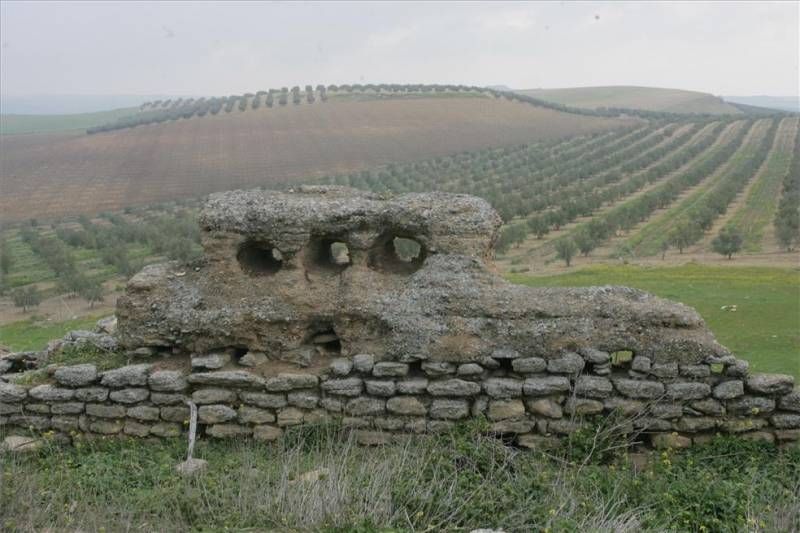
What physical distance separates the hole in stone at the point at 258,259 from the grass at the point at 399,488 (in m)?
2.15

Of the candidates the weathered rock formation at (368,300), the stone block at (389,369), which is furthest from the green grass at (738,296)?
the stone block at (389,369)

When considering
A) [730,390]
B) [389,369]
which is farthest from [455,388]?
[730,390]

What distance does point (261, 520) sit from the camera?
529 cm

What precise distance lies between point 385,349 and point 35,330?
1657 centimetres

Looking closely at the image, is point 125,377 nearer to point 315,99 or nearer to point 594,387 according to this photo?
point 594,387

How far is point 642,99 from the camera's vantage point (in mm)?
121688

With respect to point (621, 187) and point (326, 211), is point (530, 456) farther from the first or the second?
point (621, 187)

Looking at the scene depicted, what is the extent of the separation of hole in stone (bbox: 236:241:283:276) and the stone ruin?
0.04 metres

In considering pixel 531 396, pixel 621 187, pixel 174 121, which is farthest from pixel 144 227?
pixel 174 121

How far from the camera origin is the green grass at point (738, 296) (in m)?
12.2

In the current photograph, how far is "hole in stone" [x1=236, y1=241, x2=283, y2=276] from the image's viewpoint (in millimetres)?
8023

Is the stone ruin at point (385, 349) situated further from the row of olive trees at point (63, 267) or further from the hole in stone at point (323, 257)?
the row of olive trees at point (63, 267)

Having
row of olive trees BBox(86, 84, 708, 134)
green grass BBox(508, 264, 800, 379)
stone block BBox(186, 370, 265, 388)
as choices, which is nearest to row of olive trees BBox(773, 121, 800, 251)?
green grass BBox(508, 264, 800, 379)

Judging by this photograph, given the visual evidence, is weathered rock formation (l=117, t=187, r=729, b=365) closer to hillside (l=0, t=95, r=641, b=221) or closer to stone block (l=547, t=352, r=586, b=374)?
stone block (l=547, t=352, r=586, b=374)
